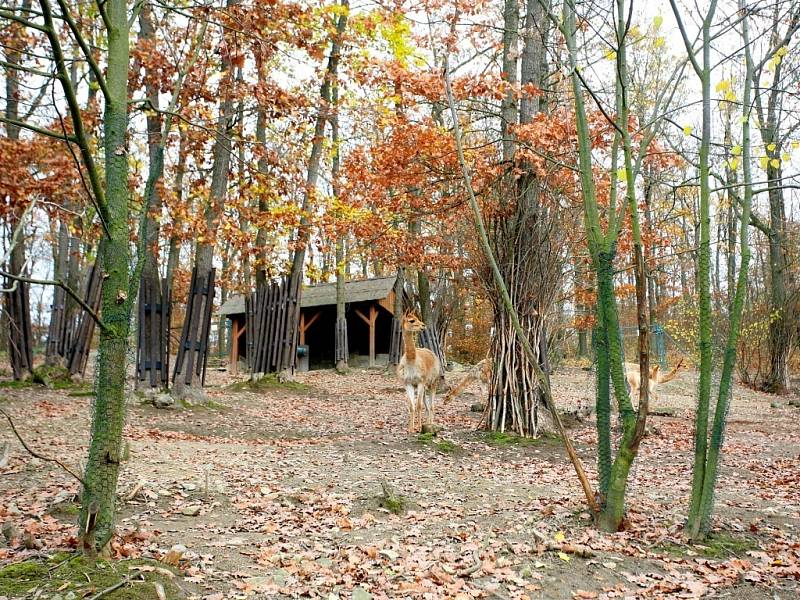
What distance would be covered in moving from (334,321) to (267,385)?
409 inches

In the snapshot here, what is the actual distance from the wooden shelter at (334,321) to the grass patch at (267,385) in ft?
25.3

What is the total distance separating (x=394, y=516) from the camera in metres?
5.42

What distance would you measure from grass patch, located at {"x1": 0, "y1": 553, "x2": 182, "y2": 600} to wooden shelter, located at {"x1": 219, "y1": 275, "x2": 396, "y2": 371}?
2012cm

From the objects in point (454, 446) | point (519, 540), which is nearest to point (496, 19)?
point (454, 446)

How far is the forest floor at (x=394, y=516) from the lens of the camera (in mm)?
3936

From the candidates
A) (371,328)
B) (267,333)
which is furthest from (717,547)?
(371,328)

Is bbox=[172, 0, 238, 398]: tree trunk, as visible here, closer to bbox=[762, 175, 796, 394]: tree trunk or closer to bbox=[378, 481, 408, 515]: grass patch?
bbox=[378, 481, 408, 515]: grass patch

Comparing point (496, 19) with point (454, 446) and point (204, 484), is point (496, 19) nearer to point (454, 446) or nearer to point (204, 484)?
point (454, 446)

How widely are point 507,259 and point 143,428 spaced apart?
5.60 meters

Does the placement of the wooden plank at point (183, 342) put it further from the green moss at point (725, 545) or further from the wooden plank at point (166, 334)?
the green moss at point (725, 545)

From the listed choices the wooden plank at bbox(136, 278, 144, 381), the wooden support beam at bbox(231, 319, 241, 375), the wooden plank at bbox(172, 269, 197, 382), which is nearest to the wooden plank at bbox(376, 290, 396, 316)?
the wooden support beam at bbox(231, 319, 241, 375)

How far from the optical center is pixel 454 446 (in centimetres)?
852

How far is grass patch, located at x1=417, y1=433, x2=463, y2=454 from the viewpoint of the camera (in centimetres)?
837

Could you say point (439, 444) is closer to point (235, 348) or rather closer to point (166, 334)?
point (166, 334)
